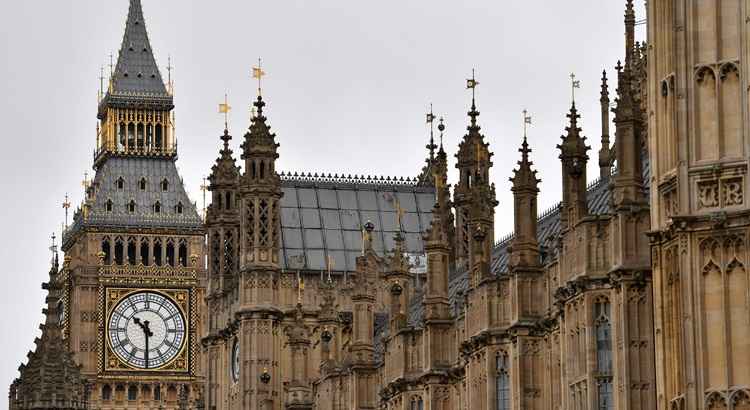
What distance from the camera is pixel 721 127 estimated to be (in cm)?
6384

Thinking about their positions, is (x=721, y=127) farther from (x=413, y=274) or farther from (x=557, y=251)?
(x=413, y=274)

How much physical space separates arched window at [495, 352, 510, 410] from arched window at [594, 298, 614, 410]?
11753mm

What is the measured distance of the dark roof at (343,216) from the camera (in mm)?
142125

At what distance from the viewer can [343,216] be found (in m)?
147

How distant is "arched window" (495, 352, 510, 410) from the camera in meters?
91.9

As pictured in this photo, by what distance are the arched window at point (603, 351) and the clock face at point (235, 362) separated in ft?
191

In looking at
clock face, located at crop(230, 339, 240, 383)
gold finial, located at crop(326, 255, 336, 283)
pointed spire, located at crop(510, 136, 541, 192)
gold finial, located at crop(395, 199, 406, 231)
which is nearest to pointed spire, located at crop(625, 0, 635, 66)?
pointed spire, located at crop(510, 136, 541, 192)

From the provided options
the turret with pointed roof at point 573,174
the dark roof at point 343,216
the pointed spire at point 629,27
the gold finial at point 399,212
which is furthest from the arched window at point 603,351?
the gold finial at point 399,212

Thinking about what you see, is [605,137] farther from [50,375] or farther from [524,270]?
[50,375]

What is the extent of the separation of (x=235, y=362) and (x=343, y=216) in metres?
12.1

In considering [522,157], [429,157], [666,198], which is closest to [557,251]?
[522,157]

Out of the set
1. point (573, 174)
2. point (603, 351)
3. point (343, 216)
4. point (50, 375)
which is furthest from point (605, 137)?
point (50, 375)

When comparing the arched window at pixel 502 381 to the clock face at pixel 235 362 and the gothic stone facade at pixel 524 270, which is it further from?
the clock face at pixel 235 362

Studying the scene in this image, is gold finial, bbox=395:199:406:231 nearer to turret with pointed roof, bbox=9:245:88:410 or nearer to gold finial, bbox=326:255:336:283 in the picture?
gold finial, bbox=326:255:336:283
